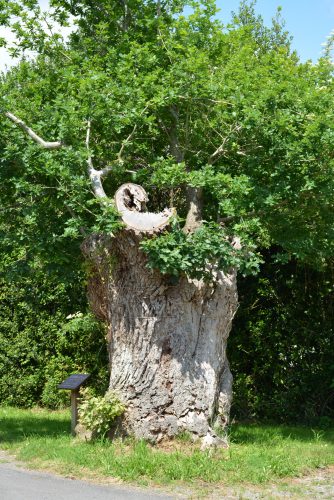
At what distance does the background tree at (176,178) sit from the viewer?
855 cm

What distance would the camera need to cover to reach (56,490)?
6914 mm

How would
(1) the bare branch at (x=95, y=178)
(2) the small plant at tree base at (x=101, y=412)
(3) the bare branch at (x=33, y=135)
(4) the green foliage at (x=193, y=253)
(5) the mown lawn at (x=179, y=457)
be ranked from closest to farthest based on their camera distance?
(5) the mown lawn at (x=179, y=457) → (4) the green foliage at (x=193, y=253) → (2) the small plant at tree base at (x=101, y=412) → (1) the bare branch at (x=95, y=178) → (3) the bare branch at (x=33, y=135)

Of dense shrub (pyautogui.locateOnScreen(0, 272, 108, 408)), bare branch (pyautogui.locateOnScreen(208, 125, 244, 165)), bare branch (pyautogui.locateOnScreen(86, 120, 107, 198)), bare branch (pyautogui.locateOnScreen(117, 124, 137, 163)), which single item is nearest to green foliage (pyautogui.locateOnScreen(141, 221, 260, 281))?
bare branch (pyautogui.locateOnScreen(86, 120, 107, 198))

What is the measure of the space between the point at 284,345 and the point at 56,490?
577 cm

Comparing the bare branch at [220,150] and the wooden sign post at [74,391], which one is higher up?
the bare branch at [220,150]

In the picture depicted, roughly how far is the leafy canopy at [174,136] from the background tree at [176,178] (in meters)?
0.03

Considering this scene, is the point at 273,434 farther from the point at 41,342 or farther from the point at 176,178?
the point at 41,342

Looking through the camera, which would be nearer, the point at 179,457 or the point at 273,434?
the point at 179,457

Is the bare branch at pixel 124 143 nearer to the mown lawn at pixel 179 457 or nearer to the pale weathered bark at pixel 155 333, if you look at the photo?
the pale weathered bark at pixel 155 333

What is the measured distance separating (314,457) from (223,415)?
1349 mm

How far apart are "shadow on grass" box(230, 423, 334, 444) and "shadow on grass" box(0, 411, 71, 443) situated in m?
2.59

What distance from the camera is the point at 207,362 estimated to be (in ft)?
29.0

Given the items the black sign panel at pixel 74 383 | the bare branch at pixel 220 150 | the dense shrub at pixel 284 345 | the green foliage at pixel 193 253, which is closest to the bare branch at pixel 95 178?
the green foliage at pixel 193 253

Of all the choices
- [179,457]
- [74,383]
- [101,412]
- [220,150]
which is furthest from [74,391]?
[220,150]
